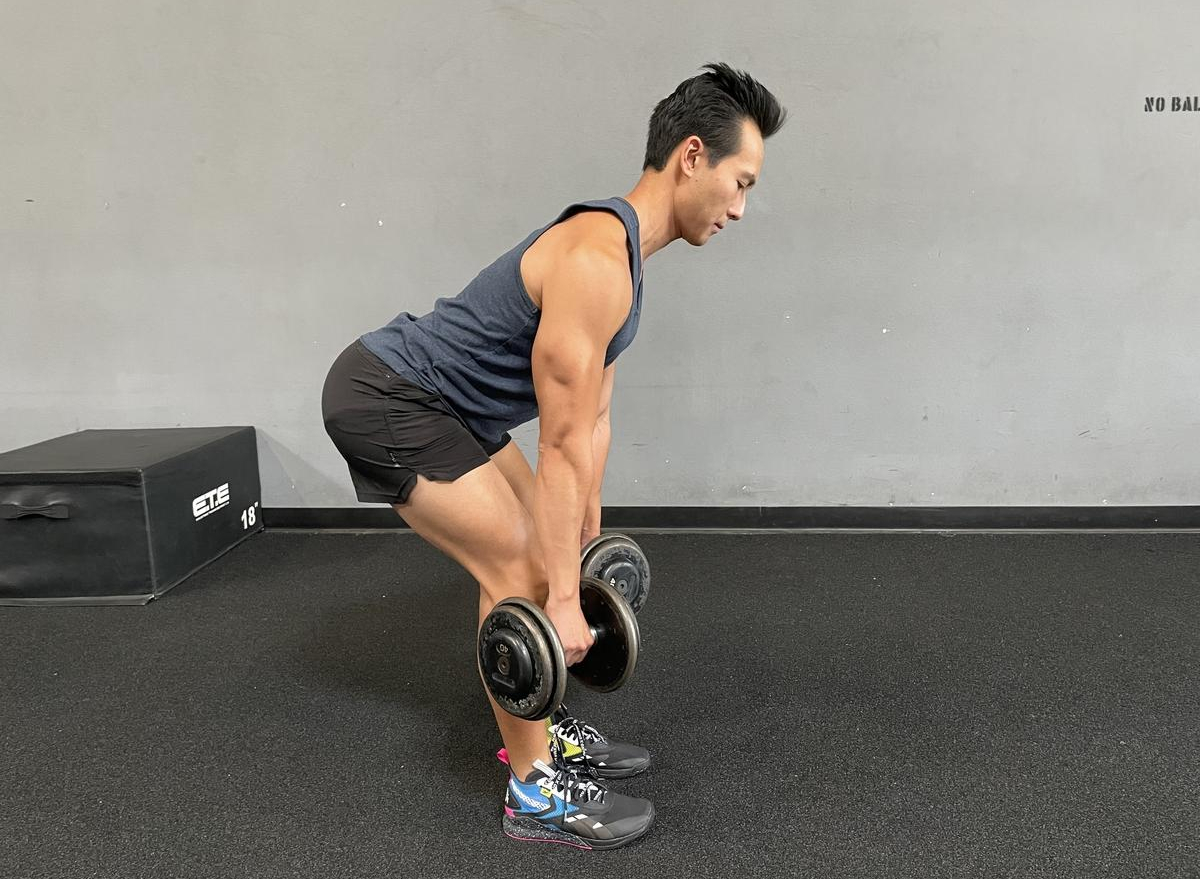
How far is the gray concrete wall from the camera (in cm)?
245

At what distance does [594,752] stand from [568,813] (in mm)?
190

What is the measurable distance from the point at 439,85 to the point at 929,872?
94.9 inches

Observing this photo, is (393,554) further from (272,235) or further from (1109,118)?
(1109,118)

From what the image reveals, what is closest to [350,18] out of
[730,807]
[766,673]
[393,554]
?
[393,554]

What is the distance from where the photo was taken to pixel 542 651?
3.59 ft

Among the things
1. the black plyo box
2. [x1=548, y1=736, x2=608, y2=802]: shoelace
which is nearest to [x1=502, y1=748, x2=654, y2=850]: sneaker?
[x1=548, y1=736, x2=608, y2=802]: shoelace

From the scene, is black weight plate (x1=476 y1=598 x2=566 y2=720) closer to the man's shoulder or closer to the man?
the man

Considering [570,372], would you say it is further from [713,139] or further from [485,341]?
[713,139]

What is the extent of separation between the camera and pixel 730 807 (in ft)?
4.37

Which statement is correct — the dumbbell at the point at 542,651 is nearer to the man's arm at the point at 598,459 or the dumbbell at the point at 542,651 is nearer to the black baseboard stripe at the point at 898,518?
the man's arm at the point at 598,459

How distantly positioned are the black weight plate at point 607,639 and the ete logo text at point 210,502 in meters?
1.62

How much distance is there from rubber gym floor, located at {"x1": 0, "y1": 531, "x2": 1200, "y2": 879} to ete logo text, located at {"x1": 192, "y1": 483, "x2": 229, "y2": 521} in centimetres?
19

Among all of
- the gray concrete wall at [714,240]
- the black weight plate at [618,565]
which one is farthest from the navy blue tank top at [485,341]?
the gray concrete wall at [714,240]

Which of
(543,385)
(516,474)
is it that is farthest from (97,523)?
(543,385)
